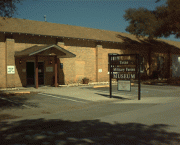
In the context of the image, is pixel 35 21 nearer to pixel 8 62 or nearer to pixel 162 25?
pixel 8 62

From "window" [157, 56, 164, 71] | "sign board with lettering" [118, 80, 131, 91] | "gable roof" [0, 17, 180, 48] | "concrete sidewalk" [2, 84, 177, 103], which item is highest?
"gable roof" [0, 17, 180, 48]

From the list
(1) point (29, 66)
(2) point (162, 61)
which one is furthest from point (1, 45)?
(2) point (162, 61)

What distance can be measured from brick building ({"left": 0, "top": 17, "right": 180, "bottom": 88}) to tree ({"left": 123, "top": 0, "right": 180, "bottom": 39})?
2590 mm

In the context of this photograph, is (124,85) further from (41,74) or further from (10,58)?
(10,58)

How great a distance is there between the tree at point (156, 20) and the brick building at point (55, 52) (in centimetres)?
259

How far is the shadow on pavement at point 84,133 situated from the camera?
5152 millimetres

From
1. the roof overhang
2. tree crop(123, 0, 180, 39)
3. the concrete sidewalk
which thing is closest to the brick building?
the roof overhang

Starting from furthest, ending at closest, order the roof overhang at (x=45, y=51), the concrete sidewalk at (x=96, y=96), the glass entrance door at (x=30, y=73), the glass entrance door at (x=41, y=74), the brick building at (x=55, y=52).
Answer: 1. the glass entrance door at (x=41, y=74)
2. the glass entrance door at (x=30, y=73)
3. the brick building at (x=55, y=52)
4. the roof overhang at (x=45, y=51)
5. the concrete sidewalk at (x=96, y=96)

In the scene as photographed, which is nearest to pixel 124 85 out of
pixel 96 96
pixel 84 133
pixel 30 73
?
pixel 96 96

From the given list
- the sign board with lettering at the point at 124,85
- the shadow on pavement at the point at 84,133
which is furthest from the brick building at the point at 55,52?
the shadow on pavement at the point at 84,133

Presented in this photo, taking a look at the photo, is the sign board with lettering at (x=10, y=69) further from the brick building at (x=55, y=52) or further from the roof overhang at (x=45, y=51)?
the roof overhang at (x=45, y=51)

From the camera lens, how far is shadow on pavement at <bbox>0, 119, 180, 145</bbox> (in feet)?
16.9

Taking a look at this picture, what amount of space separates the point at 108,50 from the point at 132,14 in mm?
5860

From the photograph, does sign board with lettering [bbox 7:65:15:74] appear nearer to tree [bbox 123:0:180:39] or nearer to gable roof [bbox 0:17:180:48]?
gable roof [bbox 0:17:180:48]
